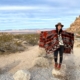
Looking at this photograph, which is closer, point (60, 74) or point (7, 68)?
point (60, 74)

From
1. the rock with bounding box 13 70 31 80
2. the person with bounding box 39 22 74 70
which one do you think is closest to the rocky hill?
the person with bounding box 39 22 74 70

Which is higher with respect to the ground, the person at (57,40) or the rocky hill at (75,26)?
the person at (57,40)

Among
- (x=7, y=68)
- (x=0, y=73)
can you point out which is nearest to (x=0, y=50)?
(x=7, y=68)

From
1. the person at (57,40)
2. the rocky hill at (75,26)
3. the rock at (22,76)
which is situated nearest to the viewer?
the rock at (22,76)

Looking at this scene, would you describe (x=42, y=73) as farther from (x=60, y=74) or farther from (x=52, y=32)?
(x=52, y=32)

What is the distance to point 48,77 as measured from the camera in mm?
10641

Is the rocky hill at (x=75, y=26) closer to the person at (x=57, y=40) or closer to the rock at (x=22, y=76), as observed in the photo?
the person at (x=57, y=40)

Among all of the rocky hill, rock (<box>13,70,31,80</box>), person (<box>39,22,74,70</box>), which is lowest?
the rocky hill

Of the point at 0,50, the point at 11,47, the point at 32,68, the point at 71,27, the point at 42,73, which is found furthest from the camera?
the point at 71,27

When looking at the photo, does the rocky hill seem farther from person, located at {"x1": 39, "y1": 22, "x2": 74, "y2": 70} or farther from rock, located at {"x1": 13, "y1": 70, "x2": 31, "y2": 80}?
rock, located at {"x1": 13, "y1": 70, "x2": 31, "y2": 80}

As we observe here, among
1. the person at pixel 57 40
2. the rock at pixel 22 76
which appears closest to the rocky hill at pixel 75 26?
the person at pixel 57 40

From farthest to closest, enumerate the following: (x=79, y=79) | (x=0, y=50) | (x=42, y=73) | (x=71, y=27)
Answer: (x=71, y=27)
(x=0, y=50)
(x=42, y=73)
(x=79, y=79)

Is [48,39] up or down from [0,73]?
up

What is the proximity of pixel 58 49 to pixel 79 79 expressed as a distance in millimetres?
1426
